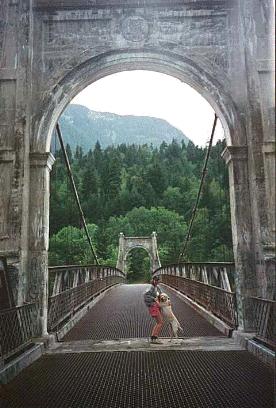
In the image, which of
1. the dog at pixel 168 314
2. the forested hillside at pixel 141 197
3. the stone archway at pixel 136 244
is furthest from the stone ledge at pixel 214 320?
the stone archway at pixel 136 244

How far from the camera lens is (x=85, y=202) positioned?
41.8 metres

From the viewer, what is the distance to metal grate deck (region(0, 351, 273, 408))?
8.54 feet

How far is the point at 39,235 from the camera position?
472 centimetres

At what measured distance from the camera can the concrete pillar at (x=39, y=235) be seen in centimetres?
461

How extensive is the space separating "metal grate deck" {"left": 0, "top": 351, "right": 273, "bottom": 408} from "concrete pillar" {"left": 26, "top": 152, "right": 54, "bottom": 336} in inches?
31.7

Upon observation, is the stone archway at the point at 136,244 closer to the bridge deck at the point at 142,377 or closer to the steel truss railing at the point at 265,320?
the bridge deck at the point at 142,377

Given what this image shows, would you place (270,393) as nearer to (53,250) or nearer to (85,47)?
(85,47)

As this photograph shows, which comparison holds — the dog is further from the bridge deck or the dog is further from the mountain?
the mountain

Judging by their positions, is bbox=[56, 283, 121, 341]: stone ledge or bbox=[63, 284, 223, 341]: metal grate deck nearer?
bbox=[56, 283, 121, 341]: stone ledge

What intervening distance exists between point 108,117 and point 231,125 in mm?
138470

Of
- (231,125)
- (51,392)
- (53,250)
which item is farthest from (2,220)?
(53,250)

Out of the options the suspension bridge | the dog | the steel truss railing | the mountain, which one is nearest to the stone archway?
the suspension bridge

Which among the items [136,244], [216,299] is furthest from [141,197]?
[216,299]

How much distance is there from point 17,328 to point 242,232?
2.48 metres
